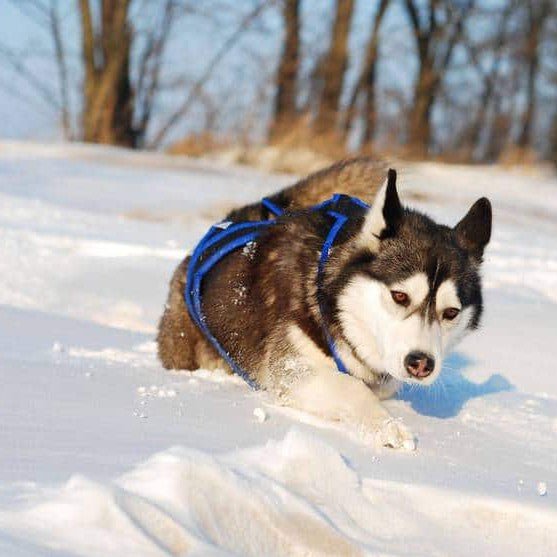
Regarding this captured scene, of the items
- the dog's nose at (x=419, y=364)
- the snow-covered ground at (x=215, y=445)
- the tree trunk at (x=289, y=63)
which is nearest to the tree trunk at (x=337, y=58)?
the tree trunk at (x=289, y=63)

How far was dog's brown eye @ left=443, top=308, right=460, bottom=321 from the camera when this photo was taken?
3.61 meters

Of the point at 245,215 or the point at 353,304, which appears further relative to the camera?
the point at 245,215

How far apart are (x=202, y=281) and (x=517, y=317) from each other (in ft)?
8.78

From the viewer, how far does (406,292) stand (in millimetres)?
3535

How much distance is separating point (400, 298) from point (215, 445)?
107 centimetres

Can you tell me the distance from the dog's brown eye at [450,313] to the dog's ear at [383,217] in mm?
Answer: 392

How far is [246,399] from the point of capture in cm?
384

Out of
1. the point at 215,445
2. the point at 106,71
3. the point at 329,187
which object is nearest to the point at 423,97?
the point at 106,71

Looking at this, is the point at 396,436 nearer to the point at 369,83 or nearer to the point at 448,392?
the point at 448,392

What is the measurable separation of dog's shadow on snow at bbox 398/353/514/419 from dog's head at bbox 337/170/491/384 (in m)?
0.42

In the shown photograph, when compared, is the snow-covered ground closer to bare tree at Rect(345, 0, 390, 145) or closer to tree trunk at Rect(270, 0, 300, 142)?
tree trunk at Rect(270, 0, 300, 142)

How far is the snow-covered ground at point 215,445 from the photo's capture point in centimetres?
211

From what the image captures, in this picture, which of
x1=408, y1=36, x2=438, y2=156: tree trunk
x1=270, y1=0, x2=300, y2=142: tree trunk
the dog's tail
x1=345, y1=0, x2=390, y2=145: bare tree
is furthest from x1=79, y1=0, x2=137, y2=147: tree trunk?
the dog's tail

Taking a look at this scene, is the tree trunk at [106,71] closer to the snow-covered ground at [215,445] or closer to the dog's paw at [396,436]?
the snow-covered ground at [215,445]
